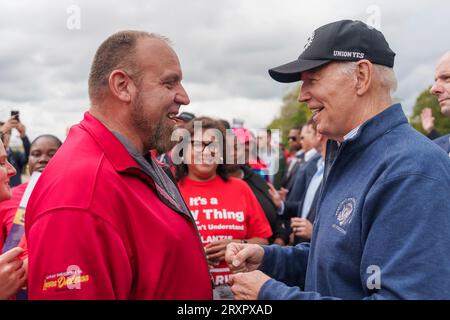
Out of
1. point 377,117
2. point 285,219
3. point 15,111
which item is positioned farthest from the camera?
point 15,111

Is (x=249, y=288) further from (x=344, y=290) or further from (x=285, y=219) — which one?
(x=285, y=219)

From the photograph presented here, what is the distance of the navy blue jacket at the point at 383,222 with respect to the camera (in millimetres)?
1656

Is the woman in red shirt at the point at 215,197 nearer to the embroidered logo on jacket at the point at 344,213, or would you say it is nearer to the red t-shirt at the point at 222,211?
the red t-shirt at the point at 222,211

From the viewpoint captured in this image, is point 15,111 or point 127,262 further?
point 15,111

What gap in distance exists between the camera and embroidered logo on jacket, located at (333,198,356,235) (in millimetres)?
1950

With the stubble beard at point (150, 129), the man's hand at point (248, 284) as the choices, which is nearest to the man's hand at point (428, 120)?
the stubble beard at point (150, 129)

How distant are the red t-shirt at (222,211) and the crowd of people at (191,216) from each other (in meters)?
1.39

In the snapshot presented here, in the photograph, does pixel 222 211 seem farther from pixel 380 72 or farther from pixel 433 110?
pixel 433 110

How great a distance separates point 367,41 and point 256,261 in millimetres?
1265

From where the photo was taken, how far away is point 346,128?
225 cm

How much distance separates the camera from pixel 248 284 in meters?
1.99

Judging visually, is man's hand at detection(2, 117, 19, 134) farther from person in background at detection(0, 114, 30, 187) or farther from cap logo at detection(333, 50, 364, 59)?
cap logo at detection(333, 50, 364, 59)
